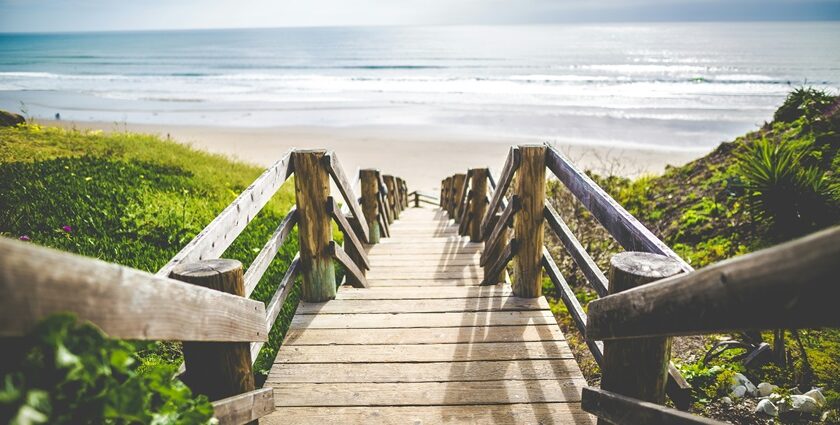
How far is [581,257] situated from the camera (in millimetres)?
3023

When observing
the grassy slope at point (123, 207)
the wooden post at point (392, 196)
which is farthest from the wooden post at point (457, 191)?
the grassy slope at point (123, 207)

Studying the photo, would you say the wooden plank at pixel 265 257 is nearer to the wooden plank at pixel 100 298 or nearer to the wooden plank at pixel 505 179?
the wooden plank at pixel 100 298

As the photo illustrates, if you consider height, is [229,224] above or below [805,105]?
below

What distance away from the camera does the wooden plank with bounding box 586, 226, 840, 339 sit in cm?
90

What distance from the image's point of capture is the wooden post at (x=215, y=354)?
179cm

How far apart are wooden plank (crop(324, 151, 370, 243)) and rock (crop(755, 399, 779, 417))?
317cm

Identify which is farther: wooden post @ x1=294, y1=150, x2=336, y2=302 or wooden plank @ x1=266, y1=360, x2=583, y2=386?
wooden post @ x1=294, y1=150, x2=336, y2=302

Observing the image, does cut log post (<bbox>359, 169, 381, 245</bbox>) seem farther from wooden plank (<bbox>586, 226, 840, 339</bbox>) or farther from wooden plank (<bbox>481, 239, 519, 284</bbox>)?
wooden plank (<bbox>586, 226, 840, 339</bbox>)

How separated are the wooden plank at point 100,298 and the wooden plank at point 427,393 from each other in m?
1.23

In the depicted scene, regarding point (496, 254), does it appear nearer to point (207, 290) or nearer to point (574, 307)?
point (574, 307)

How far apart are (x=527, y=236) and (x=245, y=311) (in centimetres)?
231

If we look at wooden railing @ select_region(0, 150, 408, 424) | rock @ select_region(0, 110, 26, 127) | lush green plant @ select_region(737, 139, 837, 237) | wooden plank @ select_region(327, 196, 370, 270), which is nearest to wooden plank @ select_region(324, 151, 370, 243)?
wooden railing @ select_region(0, 150, 408, 424)

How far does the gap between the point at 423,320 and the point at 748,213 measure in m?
4.18

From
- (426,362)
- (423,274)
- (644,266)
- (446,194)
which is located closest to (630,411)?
(644,266)
